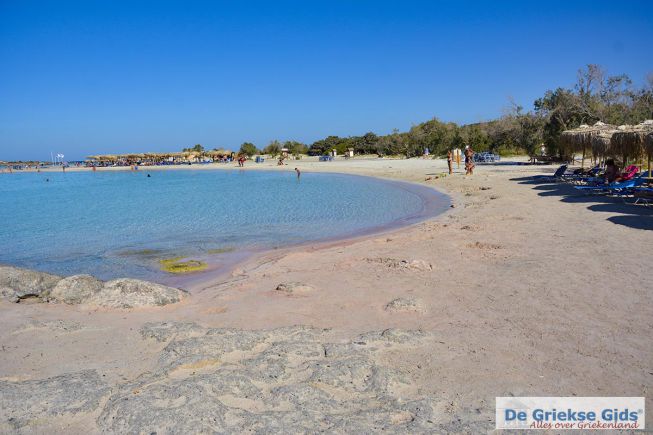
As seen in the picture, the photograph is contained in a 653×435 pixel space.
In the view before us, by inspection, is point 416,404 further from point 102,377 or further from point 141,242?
point 141,242

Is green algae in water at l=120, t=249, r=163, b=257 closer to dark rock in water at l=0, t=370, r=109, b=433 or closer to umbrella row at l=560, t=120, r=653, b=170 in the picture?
dark rock in water at l=0, t=370, r=109, b=433

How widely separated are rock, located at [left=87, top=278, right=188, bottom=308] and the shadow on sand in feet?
25.9

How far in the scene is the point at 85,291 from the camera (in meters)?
Answer: 5.86

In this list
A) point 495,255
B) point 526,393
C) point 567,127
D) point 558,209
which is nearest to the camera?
point 526,393

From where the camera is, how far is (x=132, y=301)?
5.50 meters

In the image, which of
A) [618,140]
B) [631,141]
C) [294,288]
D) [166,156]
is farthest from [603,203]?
[166,156]

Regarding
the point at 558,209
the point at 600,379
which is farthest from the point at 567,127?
the point at 600,379

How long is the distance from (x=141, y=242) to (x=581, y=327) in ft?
32.5

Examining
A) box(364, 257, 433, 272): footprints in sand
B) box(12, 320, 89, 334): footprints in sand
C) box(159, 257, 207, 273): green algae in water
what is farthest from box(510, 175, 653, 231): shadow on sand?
box(12, 320, 89, 334): footprints in sand

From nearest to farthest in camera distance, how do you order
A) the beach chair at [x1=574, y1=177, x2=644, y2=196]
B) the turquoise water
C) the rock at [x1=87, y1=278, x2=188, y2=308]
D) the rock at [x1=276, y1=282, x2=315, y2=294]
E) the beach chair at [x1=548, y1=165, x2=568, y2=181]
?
the rock at [x1=87, y1=278, x2=188, y2=308]
the rock at [x1=276, y1=282, x2=315, y2=294]
the turquoise water
the beach chair at [x1=574, y1=177, x2=644, y2=196]
the beach chair at [x1=548, y1=165, x2=568, y2=181]

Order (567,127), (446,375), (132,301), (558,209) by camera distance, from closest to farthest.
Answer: (446,375), (132,301), (558,209), (567,127)

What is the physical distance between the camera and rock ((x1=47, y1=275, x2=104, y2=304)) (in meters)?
5.77

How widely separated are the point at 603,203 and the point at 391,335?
9098mm

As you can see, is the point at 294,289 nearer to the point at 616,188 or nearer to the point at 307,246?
the point at 307,246
